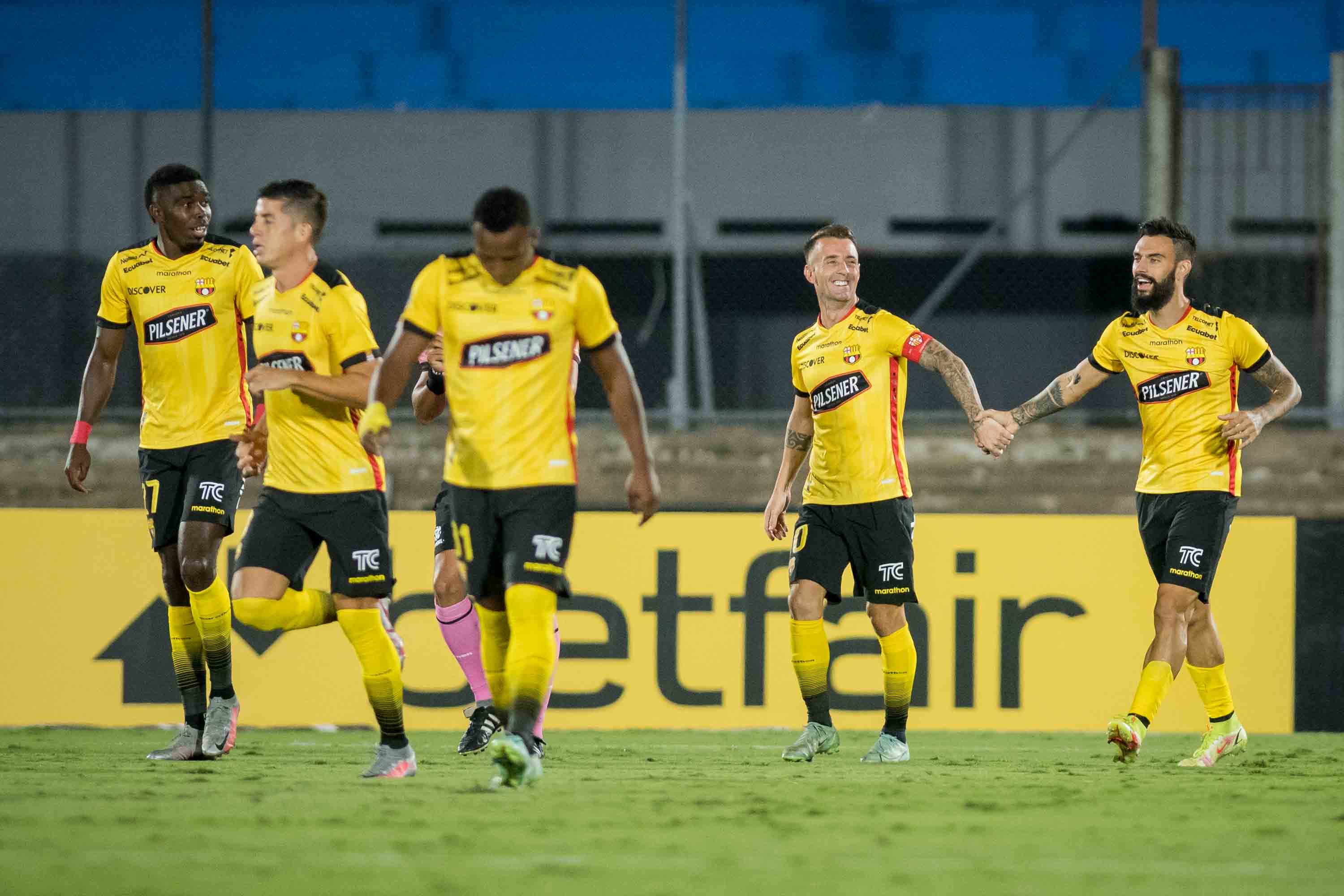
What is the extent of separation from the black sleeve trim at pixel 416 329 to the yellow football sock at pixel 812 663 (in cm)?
247

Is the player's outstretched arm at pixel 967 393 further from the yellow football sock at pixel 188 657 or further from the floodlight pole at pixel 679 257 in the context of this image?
the floodlight pole at pixel 679 257

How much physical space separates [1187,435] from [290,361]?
152 inches

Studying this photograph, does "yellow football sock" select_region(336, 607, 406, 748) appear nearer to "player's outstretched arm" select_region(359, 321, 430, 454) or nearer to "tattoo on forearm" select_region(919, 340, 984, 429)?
"player's outstretched arm" select_region(359, 321, 430, 454)

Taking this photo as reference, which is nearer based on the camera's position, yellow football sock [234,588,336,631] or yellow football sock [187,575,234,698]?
yellow football sock [234,588,336,631]

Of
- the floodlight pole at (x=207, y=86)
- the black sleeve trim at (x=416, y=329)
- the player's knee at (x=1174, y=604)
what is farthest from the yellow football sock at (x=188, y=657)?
the floodlight pole at (x=207, y=86)

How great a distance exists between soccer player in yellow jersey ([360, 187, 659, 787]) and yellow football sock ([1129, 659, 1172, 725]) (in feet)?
8.30

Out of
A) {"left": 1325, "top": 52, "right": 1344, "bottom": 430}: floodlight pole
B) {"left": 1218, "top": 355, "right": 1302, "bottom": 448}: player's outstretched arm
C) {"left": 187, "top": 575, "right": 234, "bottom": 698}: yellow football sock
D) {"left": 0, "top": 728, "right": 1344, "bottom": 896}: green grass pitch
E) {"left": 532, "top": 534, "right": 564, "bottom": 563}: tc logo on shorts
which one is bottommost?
{"left": 0, "top": 728, "right": 1344, "bottom": 896}: green grass pitch

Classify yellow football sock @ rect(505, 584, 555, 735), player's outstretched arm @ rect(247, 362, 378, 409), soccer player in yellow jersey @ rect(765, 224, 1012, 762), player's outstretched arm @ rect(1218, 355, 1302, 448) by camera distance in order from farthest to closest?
1. soccer player in yellow jersey @ rect(765, 224, 1012, 762)
2. player's outstretched arm @ rect(1218, 355, 1302, 448)
3. player's outstretched arm @ rect(247, 362, 378, 409)
4. yellow football sock @ rect(505, 584, 555, 735)

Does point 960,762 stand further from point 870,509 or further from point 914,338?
point 914,338

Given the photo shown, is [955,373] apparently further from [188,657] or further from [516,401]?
[188,657]

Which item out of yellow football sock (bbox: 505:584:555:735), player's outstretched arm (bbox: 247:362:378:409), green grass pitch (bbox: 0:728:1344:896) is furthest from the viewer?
player's outstretched arm (bbox: 247:362:378:409)

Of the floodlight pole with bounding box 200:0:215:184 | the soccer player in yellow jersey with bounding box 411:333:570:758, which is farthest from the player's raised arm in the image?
the floodlight pole with bounding box 200:0:215:184

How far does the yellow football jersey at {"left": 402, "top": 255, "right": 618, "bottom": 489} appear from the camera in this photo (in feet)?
18.1

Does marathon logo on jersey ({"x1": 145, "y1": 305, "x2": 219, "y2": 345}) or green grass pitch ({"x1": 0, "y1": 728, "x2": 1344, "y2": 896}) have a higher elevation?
marathon logo on jersey ({"x1": 145, "y1": 305, "x2": 219, "y2": 345})
